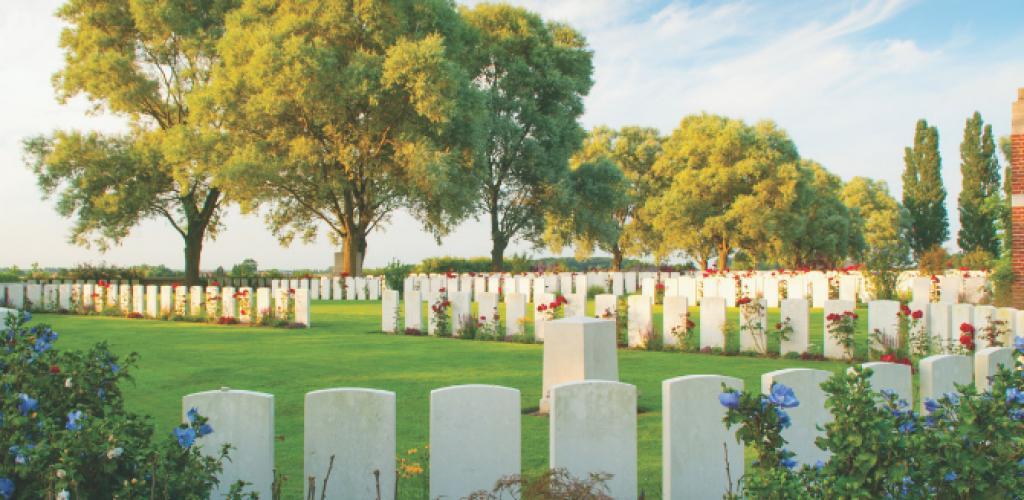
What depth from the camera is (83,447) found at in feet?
10.9

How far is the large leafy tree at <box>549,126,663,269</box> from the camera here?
161 ft

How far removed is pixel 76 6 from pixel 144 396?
31032 mm

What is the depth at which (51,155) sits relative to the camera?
29.3m

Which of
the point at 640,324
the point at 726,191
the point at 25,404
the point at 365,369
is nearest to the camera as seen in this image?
the point at 25,404

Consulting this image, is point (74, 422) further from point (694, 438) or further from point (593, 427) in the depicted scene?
point (694, 438)

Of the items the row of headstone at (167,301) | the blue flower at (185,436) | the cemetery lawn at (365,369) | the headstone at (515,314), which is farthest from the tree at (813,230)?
the blue flower at (185,436)

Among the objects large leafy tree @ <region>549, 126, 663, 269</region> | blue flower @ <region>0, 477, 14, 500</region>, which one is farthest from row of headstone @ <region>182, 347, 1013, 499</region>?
large leafy tree @ <region>549, 126, 663, 269</region>

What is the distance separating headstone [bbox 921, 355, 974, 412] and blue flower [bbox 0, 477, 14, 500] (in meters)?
5.12

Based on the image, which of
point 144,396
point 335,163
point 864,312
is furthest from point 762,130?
point 144,396

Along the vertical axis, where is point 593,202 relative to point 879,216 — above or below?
below

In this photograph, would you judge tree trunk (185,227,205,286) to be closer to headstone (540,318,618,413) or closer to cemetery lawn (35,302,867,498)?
cemetery lawn (35,302,867,498)

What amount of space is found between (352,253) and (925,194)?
149 feet

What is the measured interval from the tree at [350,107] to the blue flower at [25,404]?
75.5 feet

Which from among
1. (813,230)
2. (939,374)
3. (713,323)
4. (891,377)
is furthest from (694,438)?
(813,230)
